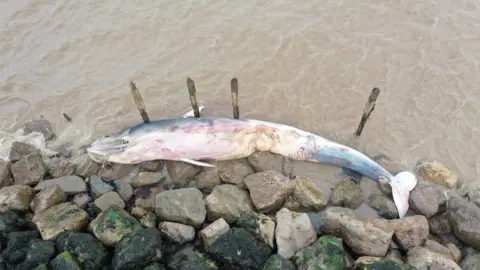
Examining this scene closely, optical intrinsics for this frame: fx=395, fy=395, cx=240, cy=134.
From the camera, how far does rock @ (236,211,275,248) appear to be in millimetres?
7383

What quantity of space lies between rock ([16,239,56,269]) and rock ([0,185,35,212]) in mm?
1161

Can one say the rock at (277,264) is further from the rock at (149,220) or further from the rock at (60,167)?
the rock at (60,167)

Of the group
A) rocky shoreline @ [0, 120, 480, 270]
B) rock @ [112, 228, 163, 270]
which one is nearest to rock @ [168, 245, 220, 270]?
rocky shoreline @ [0, 120, 480, 270]

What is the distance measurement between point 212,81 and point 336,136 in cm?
373

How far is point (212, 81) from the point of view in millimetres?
11016

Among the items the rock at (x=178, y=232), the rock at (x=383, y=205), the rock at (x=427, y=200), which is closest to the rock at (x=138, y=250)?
the rock at (x=178, y=232)

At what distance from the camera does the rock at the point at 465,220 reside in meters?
7.59

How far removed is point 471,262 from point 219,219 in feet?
15.7

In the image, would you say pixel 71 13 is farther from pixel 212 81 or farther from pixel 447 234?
pixel 447 234

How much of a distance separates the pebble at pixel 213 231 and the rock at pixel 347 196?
2.40 metres

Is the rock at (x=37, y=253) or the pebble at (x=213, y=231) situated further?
the pebble at (x=213, y=231)

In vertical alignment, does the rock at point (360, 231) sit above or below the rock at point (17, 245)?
below

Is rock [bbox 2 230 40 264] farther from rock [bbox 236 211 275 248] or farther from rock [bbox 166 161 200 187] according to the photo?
rock [bbox 236 211 275 248]

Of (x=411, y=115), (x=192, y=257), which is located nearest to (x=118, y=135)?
(x=192, y=257)
